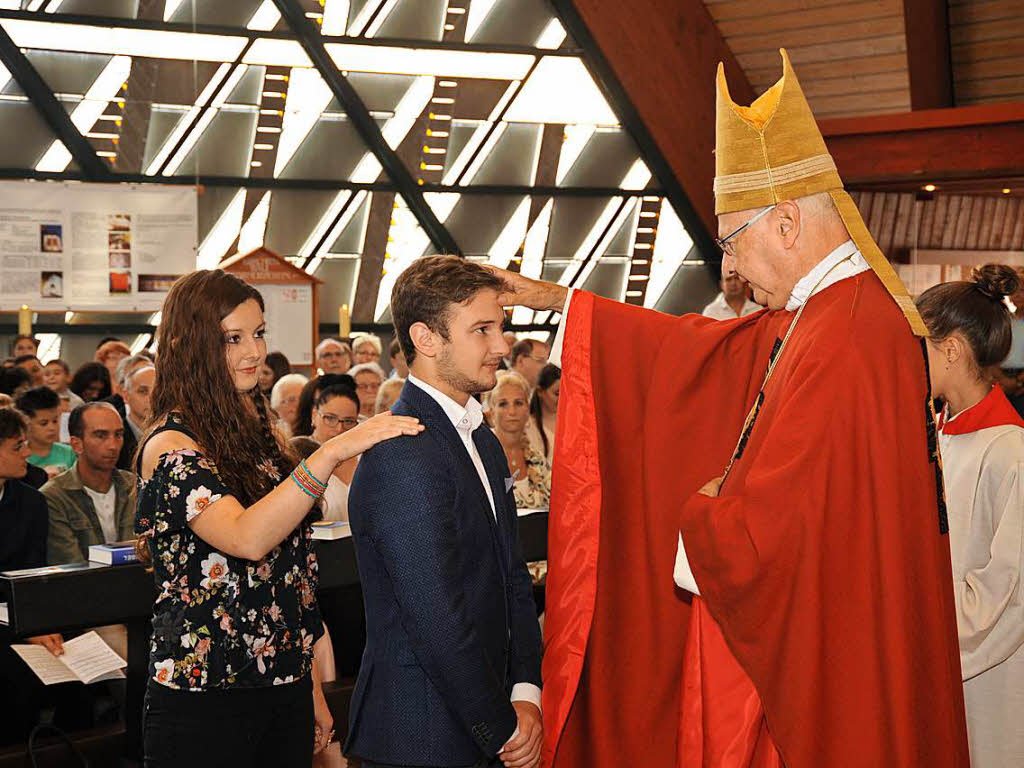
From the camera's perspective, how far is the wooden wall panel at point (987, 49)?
9.54m

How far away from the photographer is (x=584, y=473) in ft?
8.41

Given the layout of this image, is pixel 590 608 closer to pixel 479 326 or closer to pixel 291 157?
pixel 479 326

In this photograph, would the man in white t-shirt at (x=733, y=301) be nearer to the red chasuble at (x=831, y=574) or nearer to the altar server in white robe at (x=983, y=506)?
the altar server in white robe at (x=983, y=506)

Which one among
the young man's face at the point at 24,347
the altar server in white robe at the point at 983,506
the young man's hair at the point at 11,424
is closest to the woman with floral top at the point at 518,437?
the young man's hair at the point at 11,424

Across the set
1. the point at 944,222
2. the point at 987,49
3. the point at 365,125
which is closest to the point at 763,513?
the point at 987,49

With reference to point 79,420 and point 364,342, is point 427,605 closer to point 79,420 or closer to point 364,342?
point 79,420

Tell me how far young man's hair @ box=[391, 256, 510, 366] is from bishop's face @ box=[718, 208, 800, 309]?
0.46 meters

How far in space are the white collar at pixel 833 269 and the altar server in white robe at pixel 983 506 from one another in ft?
2.26

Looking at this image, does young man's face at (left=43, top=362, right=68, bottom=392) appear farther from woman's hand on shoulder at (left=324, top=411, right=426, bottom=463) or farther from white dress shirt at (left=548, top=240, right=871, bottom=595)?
white dress shirt at (left=548, top=240, right=871, bottom=595)

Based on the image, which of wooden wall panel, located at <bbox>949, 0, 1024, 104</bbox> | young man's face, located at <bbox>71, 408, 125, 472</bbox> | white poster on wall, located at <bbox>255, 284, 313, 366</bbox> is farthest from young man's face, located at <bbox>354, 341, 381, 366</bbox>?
wooden wall panel, located at <bbox>949, 0, 1024, 104</bbox>

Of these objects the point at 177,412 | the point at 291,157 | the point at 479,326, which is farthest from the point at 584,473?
the point at 291,157

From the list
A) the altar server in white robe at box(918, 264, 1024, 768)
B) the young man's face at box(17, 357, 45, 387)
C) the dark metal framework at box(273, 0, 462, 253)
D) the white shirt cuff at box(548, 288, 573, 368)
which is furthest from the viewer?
the dark metal framework at box(273, 0, 462, 253)

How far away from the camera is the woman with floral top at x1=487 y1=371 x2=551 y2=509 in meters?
5.32

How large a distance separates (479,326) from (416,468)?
1.03 feet
